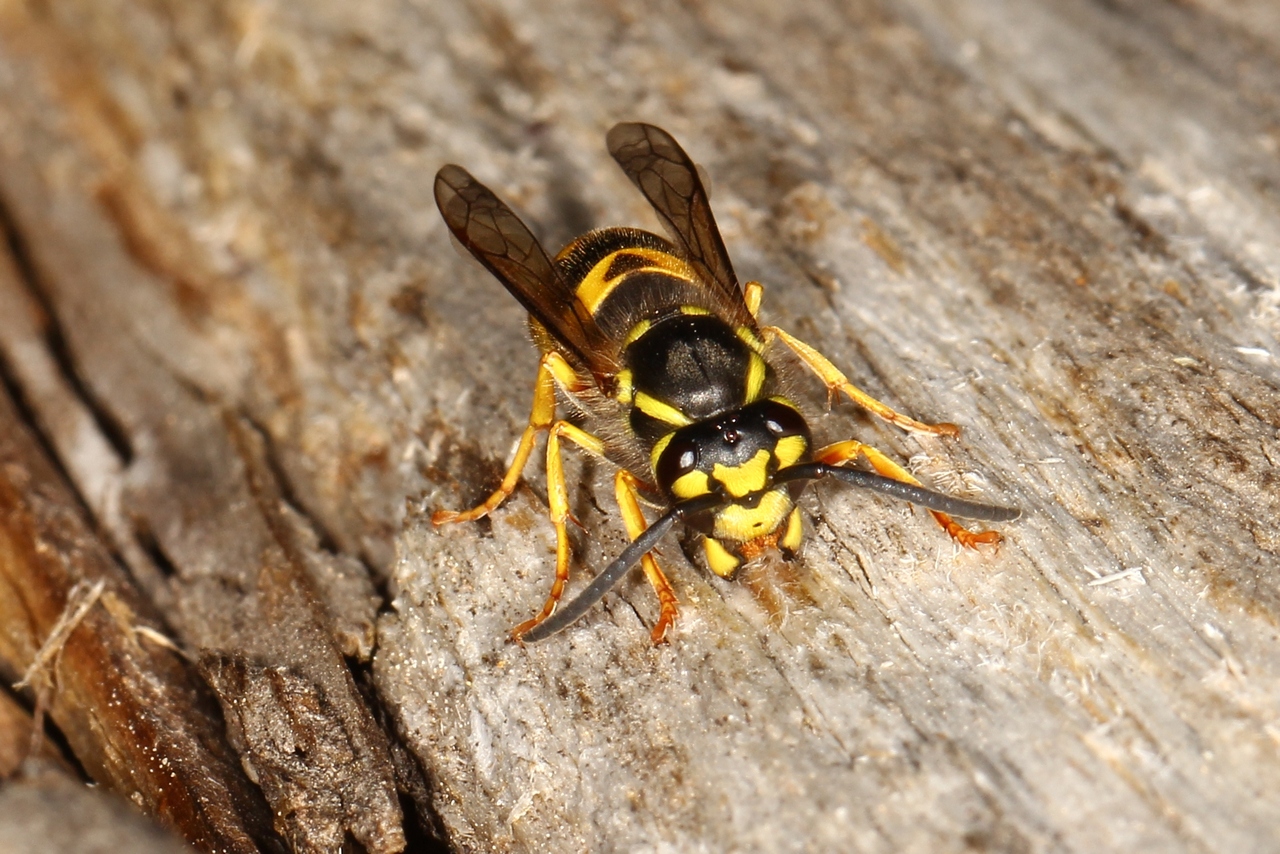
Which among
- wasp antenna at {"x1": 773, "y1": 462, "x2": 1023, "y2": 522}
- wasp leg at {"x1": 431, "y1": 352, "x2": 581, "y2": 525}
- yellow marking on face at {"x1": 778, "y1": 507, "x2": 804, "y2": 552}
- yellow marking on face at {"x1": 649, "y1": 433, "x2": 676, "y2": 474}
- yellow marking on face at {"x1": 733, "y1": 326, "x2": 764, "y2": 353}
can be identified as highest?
wasp antenna at {"x1": 773, "y1": 462, "x2": 1023, "y2": 522}

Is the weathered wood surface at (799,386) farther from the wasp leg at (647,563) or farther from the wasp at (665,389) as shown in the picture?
the wasp at (665,389)

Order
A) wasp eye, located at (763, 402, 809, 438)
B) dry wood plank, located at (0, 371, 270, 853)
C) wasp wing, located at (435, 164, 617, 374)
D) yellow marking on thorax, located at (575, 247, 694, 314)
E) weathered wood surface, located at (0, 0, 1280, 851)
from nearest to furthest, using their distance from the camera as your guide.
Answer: weathered wood surface, located at (0, 0, 1280, 851)
wasp eye, located at (763, 402, 809, 438)
dry wood plank, located at (0, 371, 270, 853)
wasp wing, located at (435, 164, 617, 374)
yellow marking on thorax, located at (575, 247, 694, 314)

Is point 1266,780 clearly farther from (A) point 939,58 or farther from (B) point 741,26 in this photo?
(B) point 741,26

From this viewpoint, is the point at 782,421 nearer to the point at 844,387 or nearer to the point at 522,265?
the point at 844,387

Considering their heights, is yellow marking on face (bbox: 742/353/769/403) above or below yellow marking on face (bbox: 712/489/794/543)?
above

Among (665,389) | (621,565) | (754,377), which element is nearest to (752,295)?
(754,377)

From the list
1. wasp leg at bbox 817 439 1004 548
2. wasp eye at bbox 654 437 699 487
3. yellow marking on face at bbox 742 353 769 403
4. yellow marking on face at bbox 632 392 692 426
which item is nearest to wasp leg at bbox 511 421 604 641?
yellow marking on face at bbox 632 392 692 426

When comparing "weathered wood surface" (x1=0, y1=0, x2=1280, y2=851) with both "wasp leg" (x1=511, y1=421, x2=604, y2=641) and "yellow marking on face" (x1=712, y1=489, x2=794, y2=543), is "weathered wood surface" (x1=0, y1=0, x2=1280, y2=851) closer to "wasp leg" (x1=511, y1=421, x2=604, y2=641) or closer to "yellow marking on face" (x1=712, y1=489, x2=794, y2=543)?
"wasp leg" (x1=511, y1=421, x2=604, y2=641)

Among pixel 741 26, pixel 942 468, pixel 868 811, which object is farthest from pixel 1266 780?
pixel 741 26
